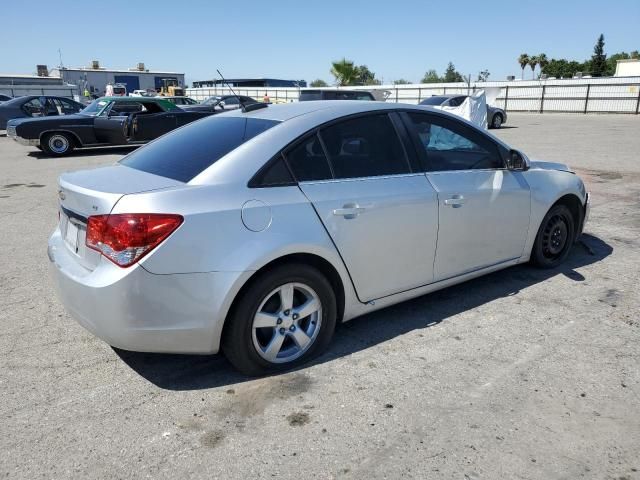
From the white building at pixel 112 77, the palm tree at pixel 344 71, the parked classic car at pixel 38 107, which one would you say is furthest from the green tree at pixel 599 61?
the parked classic car at pixel 38 107

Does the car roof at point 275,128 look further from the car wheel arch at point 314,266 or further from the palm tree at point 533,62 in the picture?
the palm tree at point 533,62

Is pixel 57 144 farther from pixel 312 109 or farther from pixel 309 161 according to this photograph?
pixel 309 161

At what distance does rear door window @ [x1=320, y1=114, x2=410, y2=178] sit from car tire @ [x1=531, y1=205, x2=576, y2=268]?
72.1 inches

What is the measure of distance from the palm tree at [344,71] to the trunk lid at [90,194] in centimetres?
5913

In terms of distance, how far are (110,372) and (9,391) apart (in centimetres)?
54

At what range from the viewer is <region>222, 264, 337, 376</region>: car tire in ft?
9.93

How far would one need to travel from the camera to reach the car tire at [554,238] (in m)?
4.85

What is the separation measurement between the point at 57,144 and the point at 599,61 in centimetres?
9447

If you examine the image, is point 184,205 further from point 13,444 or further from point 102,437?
point 13,444

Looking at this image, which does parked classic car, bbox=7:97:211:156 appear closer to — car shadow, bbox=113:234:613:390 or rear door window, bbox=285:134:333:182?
car shadow, bbox=113:234:613:390

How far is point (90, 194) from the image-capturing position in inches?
118

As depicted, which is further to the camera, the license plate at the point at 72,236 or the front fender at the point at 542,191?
the front fender at the point at 542,191

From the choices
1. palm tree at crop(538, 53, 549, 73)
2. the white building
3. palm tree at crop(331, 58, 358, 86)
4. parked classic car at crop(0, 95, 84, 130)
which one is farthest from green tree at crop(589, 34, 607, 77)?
parked classic car at crop(0, 95, 84, 130)

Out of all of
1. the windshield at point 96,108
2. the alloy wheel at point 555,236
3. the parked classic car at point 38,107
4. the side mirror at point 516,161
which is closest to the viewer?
the side mirror at point 516,161
